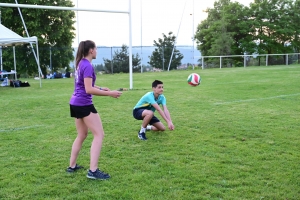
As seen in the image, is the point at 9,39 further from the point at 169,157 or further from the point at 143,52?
the point at 143,52

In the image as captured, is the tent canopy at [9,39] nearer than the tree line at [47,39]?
Yes

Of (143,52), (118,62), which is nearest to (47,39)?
(118,62)

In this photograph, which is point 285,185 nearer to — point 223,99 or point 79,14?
point 223,99

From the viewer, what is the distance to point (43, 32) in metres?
28.5

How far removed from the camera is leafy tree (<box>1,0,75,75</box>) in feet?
90.4

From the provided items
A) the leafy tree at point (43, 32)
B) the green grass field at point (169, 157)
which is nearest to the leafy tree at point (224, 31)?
the leafy tree at point (43, 32)

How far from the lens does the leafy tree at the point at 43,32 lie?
90.4ft

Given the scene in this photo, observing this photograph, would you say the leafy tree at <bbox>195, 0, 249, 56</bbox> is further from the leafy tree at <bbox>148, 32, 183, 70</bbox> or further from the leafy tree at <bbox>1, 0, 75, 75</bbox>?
the leafy tree at <bbox>1, 0, 75, 75</bbox>

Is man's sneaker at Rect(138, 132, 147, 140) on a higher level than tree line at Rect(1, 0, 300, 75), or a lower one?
lower

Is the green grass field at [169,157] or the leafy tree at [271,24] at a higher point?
the leafy tree at [271,24]

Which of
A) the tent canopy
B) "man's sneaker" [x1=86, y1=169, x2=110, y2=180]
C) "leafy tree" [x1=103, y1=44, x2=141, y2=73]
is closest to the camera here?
"man's sneaker" [x1=86, y1=169, x2=110, y2=180]

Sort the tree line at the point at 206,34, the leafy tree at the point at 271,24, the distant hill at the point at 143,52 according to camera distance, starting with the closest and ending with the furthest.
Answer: the tree line at the point at 206,34 < the distant hill at the point at 143,52 < the leafy tree at the point at 271,24

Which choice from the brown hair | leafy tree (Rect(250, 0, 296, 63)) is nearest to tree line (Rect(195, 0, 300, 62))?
leafy tree (Rect(250, 0, 296, 63))

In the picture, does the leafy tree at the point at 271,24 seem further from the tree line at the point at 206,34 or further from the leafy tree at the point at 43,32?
the leafy tree at the point at 43,32
